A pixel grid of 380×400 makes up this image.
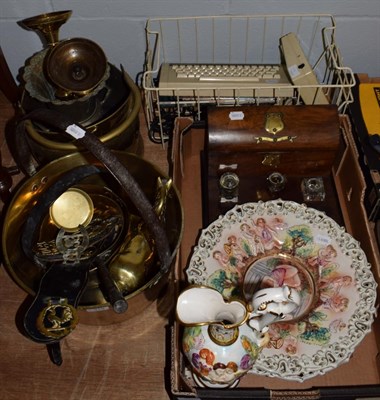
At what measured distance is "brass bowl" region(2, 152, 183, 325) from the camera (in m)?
0.91

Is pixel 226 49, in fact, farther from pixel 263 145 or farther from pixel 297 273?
pixel 297 273

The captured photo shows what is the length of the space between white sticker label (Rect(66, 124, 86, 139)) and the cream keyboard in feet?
1.35

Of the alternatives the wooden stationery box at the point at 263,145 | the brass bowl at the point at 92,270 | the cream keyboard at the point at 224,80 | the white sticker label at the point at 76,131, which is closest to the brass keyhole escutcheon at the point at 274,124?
the wooden stationery box at the point at 263,145

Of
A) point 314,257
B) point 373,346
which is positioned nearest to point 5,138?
point 314,257

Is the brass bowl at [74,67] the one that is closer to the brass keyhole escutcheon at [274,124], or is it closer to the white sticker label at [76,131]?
the white sticker label at [76,131]

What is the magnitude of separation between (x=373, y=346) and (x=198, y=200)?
18.9 inches

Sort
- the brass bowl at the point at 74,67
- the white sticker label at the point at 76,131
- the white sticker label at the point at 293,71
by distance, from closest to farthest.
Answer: the white sticker label at the point at 76,131 → the brass bowl at the point at 74,67 → the white sticker label at the point at 293,71

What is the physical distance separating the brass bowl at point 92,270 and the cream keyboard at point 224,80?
26 cm

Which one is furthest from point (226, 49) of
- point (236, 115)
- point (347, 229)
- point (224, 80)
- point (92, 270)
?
point (92, 270)

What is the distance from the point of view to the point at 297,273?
0.95m

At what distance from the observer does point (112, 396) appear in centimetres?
92

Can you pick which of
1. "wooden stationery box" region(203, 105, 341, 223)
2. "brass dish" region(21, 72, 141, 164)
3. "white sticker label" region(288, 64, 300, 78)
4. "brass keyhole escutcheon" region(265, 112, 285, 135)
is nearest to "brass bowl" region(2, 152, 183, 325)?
"brass dish" region(21, 72, 141, 164)

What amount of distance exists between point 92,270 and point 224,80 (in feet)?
1.78

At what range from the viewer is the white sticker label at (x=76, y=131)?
2.49 ft
